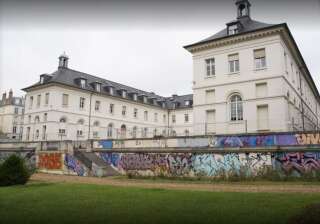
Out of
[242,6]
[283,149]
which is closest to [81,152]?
[283,149]

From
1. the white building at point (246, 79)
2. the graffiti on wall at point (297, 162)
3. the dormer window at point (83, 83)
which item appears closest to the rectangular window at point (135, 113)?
the dormer window at point (83, 83)

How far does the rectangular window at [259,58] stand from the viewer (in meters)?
23.9

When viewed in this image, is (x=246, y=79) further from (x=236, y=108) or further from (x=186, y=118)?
(x=186, y=118)

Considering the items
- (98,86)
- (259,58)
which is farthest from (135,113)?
(259,58)

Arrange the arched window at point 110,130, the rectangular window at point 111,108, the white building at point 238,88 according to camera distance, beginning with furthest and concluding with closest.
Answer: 1. the rectangular window at point 111,108
2. the arched window at point 110,130
3. the white building at point 238,88

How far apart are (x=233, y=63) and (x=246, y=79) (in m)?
2.26

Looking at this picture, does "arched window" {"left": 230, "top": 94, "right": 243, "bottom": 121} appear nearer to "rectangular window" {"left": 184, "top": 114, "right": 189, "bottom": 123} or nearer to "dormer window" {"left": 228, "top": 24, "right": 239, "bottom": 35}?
"dormer window" {"left": 228, "top": 24, "right": 239, "bottom": 35}

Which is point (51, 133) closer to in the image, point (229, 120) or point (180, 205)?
point (229, 120)

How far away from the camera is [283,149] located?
17125mm

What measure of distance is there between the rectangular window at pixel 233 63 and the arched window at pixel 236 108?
245cm

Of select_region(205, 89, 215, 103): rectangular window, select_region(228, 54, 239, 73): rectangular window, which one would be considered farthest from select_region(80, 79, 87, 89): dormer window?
select_region(228, 54, 239, 73): rectangular window

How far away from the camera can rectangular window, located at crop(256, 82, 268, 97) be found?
23438 millimetres

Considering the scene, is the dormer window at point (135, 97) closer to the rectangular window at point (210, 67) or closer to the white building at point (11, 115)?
the rectangular window at point (210, 67)

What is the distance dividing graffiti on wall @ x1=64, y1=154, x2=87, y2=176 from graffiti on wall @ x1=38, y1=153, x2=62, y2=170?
3.37ft
